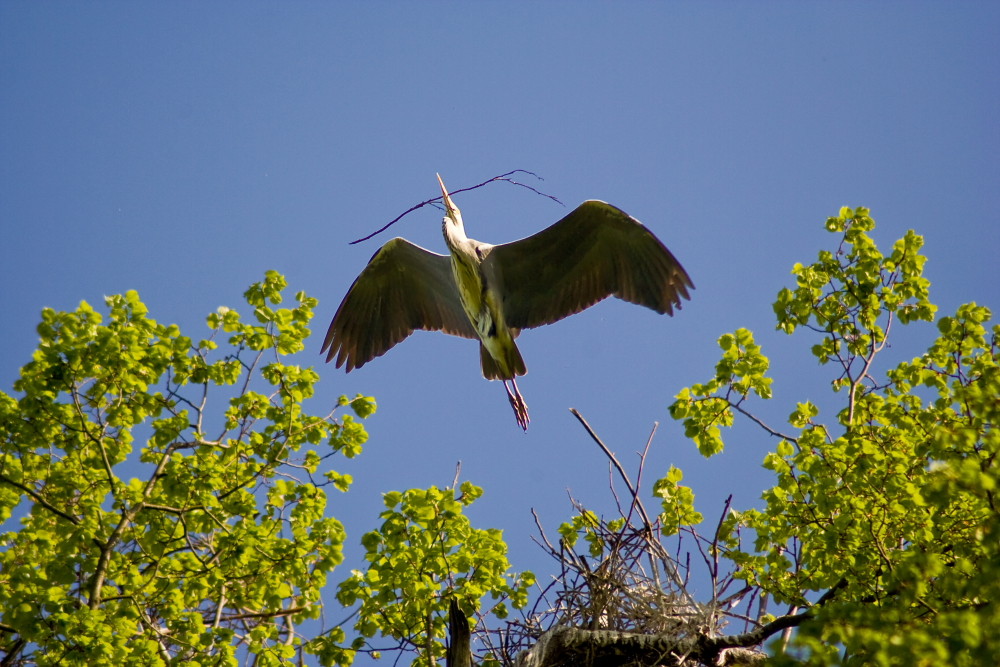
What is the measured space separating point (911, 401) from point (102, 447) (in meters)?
5.04

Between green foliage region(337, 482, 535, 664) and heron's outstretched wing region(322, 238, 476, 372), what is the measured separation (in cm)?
254

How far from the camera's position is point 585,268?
7.34 m

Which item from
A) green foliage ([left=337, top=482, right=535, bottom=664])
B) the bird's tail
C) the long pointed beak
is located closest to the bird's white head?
the long pointed beak

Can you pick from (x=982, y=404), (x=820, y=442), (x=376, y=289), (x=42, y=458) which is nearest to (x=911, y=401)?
(x=820, y=442)

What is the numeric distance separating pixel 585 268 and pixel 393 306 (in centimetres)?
171

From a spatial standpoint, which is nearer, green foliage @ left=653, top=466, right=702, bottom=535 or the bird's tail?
green foliage @ left=653, top=466, right=702, bottom=535

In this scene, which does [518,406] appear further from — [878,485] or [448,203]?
[878,485]

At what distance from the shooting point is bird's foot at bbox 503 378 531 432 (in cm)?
732

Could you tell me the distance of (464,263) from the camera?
285 inches

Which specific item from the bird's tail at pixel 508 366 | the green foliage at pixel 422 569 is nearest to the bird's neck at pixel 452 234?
the bird's tail at pixel 508 366

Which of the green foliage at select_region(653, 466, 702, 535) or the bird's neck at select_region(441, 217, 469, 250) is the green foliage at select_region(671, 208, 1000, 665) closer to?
the green foliage at select_region(653, 466, 702, 535)

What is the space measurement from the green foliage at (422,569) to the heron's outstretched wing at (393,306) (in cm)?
254

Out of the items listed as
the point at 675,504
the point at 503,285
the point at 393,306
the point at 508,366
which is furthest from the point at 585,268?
the point at 675,504

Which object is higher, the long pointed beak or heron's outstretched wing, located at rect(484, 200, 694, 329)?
the long pointed beak
